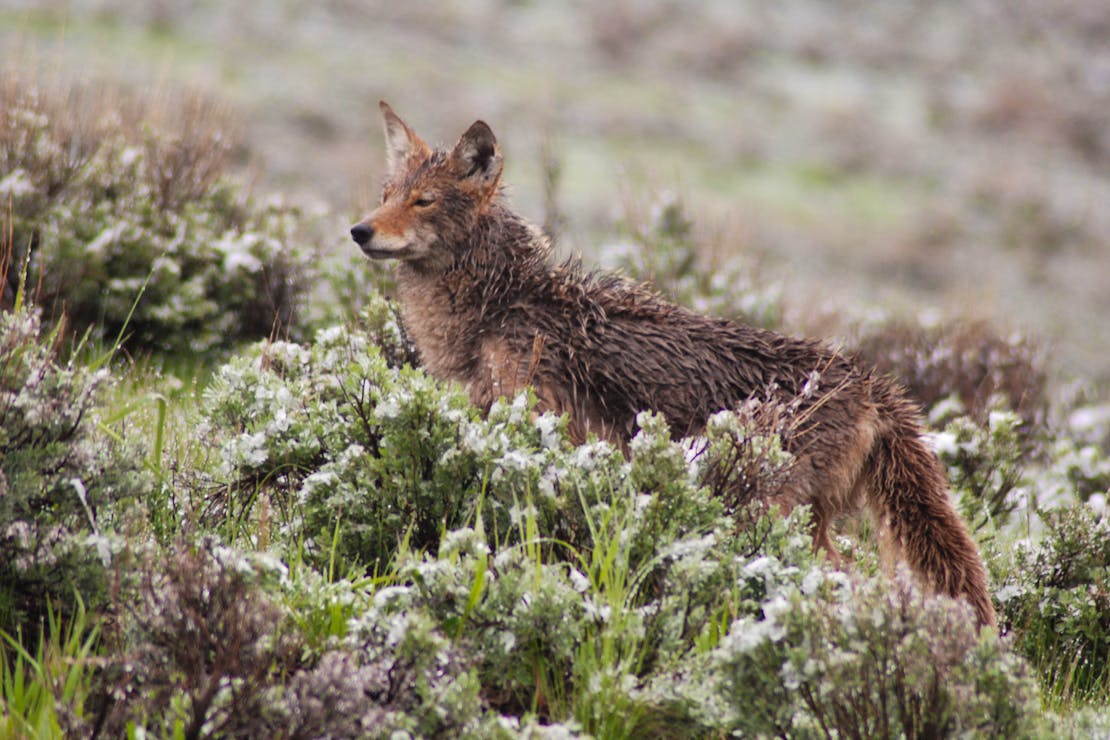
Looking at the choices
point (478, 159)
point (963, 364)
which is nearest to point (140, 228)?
point (478, 159)

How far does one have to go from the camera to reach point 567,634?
363cm

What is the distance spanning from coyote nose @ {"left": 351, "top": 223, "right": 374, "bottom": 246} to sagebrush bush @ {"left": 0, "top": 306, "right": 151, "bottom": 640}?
1693mm

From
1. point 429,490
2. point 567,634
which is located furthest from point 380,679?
point 429,490

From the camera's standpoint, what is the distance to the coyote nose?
5.45 meters

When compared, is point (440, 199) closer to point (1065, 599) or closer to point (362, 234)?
point (362, 234)

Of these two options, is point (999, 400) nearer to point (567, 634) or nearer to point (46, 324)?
point (567, 634)

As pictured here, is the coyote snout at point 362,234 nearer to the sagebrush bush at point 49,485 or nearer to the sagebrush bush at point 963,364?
the sagebrush bush at point 49,485

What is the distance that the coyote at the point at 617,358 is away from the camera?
5.10 m

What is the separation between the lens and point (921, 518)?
511 centimetres

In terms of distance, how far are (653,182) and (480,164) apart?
4630 millimetres

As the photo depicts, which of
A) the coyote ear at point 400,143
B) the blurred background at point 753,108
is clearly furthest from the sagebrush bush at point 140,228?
the blurred background at point 753,108

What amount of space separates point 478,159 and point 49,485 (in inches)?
105

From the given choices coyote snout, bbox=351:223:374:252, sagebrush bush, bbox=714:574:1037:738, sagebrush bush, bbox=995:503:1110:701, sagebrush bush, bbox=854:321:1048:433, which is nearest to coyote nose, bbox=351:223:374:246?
coyote snout, bbox=351:223:374:252

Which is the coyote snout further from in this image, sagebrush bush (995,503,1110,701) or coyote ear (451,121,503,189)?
sagebrush bush (995,503,1110,701)
